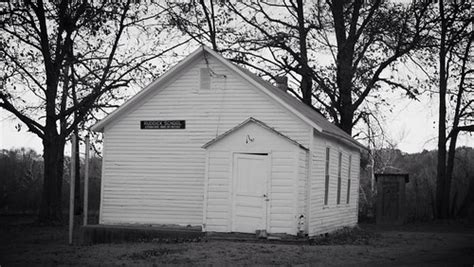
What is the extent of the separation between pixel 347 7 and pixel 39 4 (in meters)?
15.4

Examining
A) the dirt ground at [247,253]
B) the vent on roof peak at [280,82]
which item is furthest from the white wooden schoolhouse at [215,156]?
the vent on roof peak at [280,82]

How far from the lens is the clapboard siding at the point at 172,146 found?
2020 centimetres

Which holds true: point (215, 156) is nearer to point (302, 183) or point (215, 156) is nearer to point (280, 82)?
point (302, 183)

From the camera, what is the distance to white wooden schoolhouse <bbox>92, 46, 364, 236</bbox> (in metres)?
18.8

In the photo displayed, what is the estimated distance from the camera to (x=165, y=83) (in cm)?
2083

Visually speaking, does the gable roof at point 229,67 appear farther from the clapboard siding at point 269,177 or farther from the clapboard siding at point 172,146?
the clapboard siding at point 269,177

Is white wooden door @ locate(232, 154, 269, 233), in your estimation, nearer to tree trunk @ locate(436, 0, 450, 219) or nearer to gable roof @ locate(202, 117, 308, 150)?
gable roof @ locate(202, 117, 308, 150)

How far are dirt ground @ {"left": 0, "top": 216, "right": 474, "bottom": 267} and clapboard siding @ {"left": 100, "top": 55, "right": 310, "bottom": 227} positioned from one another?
2354 mm

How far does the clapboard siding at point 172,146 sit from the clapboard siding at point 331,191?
2459 mm

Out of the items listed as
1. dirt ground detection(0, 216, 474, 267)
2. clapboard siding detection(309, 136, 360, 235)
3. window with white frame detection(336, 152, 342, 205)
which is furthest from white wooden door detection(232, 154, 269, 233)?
window with white frame detection(336, 152, 342, 205)

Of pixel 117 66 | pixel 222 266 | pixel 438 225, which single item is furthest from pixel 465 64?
pixel 222 266

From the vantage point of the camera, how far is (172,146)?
20.7 metres

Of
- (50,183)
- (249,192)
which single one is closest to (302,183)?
(249,192)

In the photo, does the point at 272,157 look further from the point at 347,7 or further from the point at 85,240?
the point at 347,7
